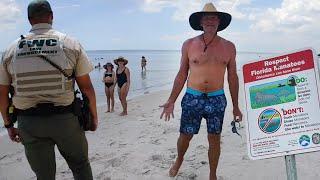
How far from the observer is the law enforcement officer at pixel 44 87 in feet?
11.3

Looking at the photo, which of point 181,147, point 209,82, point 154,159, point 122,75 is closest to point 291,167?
point 209,82

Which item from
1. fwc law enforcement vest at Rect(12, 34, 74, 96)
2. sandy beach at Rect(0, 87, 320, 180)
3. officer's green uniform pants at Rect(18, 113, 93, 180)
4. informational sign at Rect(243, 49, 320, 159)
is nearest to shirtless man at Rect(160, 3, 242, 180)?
sandy beach at Rect(0, 87, 320, 180)

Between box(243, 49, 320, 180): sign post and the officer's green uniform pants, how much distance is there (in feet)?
4.61

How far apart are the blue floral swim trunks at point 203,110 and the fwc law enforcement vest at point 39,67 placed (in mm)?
1780

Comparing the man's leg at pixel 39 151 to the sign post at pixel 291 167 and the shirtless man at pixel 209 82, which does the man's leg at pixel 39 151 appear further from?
the sign post at pixel 291 167

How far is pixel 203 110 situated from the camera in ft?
15.9

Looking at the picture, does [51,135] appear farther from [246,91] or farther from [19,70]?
[246,91]

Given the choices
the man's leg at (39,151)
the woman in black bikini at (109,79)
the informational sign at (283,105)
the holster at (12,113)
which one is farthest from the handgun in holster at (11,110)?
the woman in black bikini at (109,79)

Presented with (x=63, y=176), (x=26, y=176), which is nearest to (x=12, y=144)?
(x=26, y=176)

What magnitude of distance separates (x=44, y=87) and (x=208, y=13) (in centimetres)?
216

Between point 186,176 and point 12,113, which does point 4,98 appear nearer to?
point 12,113

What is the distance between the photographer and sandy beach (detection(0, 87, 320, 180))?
5.37 meters

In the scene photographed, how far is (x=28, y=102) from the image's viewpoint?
354 centimetres

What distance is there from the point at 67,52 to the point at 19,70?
39 cm
